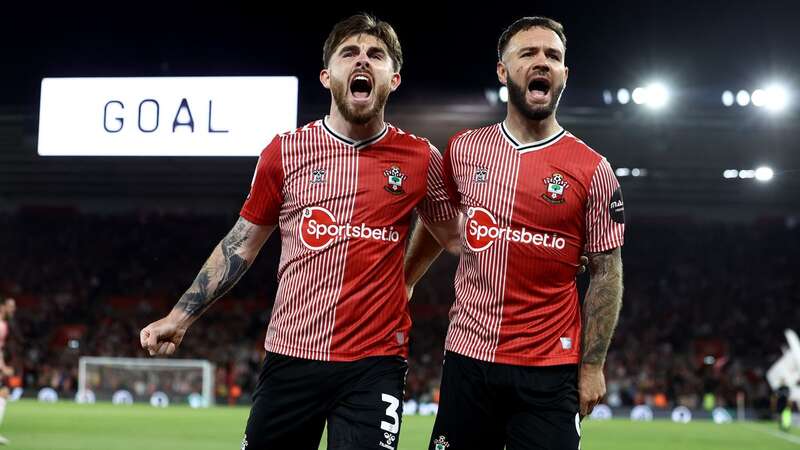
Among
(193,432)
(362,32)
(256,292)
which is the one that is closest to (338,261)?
(362,32)

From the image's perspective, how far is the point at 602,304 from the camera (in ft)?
12.3

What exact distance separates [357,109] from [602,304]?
1.26 meters

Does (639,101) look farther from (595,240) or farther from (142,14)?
(595,240)

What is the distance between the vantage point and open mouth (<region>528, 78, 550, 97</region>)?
380cm

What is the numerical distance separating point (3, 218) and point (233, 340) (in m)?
8.78

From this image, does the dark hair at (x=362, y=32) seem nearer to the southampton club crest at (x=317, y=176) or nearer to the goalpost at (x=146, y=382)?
the southampton club crest at (x=317, y=176)

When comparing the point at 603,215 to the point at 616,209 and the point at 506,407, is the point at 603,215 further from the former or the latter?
the point at 506,407

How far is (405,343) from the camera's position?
12.6ft

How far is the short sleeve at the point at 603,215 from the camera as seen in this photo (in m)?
3.75

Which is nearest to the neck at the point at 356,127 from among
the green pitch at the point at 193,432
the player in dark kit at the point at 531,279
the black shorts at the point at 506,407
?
the player in dark kit at the point at 531,279

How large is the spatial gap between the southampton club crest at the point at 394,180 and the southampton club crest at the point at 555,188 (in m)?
0.59

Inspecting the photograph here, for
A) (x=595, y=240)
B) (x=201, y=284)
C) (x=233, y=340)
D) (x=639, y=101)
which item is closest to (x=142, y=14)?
(x=201, y=284)

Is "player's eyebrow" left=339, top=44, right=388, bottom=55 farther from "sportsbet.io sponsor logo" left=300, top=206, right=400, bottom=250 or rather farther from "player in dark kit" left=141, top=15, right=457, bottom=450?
"sportsbet.io sponsor logo" left=300, top=206, right=400, bottom=250

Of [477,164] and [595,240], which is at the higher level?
[477,164]
